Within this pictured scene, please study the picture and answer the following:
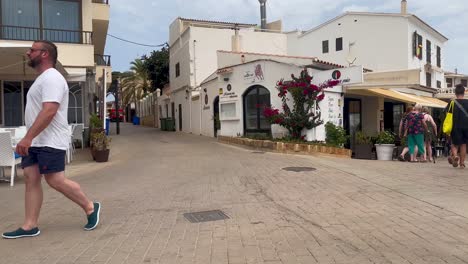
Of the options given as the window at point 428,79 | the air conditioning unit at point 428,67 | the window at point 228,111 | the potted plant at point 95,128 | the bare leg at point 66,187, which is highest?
the air conditioning unit at point 428,67

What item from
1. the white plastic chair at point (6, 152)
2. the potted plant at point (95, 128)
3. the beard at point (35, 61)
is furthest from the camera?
the potted plant at point (95, 128)

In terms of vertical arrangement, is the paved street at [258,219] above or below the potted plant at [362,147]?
below

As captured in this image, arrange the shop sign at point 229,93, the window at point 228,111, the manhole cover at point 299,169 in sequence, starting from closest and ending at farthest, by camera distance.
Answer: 1. the manhole cover at point 299,169
2. the shop sign at point 229,93
3. the window at point 228,111

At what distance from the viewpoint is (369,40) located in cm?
2814

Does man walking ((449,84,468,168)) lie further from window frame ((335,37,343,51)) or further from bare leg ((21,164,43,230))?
window frame ((335,37,343,51))

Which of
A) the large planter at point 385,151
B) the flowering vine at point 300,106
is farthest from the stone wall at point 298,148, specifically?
the large planter at point 385,151

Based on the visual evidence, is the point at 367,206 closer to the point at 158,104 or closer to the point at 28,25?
the point at 28,25

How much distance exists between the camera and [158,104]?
3662 centimetres

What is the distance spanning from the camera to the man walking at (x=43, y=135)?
13.9ft

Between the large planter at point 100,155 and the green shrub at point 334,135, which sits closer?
the large planter at point 100,155

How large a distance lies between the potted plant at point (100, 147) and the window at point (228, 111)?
21.8 feet

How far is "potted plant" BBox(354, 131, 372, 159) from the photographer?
530 inches

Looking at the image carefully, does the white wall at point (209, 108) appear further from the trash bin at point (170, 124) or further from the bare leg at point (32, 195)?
the bare leg at point (32, 195)

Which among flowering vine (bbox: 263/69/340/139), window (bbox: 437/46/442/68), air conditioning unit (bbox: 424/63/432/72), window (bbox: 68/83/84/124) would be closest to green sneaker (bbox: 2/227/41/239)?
flowering vine (bbox: 263/69/340/139)
